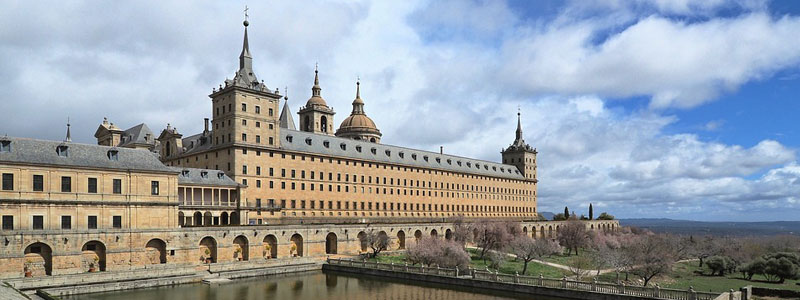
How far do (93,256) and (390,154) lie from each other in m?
50.0

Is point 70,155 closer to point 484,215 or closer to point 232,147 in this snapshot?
point 232,147

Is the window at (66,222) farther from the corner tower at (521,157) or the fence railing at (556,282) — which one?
the corner tower at (521,157)

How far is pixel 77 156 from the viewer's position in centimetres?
4547

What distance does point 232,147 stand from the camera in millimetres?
65438

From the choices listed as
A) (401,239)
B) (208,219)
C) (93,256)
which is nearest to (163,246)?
(93,256)

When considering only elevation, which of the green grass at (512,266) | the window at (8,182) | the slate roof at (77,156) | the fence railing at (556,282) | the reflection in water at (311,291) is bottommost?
the green grass at (512,266)

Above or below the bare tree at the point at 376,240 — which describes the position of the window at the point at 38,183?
above

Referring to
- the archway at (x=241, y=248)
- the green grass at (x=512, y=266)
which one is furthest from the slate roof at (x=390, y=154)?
the green grass at (x=512, y=266)

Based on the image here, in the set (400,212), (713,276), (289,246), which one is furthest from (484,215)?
(289,246)

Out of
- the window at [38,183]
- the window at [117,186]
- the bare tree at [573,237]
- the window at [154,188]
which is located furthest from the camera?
the bare tree at [573,237]

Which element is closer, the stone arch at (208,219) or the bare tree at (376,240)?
the stone arch at (208,219)

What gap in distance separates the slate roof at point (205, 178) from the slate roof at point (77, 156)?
769 centimetres

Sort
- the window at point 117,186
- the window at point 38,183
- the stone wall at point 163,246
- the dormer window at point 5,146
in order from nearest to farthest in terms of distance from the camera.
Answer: the dormer window at point 5,146, the stone wall at point 163,246, the window at point 38,183, the window at point 117,186

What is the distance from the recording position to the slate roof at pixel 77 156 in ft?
140
